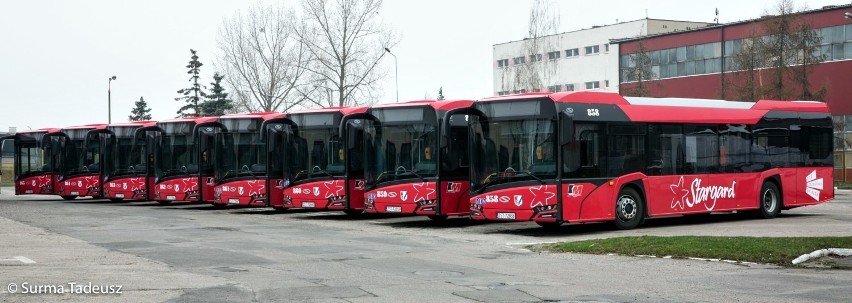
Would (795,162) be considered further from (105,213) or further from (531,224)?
(105,213)

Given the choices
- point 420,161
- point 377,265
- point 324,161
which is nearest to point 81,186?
point 324,161

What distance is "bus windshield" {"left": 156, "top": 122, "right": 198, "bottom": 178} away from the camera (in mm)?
39000

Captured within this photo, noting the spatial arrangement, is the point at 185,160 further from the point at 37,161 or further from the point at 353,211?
the point at 37,161

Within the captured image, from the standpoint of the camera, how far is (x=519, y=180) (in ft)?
79.2

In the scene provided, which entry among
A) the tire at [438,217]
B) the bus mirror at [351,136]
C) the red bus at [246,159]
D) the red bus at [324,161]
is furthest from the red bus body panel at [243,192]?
the tire at [438,217]

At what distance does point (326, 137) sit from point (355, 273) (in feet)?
51.8

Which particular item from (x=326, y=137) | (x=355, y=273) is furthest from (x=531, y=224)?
(x=355, y=273)

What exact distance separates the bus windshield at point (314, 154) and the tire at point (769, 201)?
10820mm

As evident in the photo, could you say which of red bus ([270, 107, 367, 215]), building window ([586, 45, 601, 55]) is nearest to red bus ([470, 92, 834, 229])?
red bus ([270, 107, 367, 215])

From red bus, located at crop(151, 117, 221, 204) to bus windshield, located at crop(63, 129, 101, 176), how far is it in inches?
188

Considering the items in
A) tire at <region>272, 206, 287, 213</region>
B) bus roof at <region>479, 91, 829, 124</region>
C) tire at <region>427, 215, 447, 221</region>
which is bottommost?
tire at <region>272, 206, 287, 213</region>

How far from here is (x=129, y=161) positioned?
4266 cm

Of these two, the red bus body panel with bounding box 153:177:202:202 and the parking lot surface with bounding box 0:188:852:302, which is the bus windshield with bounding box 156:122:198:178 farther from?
the parking lot surface with bounding box 0:188:852:302

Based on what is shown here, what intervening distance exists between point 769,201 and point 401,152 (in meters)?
9.65
